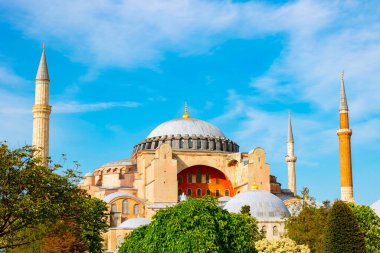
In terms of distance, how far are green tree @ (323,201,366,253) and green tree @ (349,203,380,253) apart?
7.46 m

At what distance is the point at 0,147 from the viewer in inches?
970

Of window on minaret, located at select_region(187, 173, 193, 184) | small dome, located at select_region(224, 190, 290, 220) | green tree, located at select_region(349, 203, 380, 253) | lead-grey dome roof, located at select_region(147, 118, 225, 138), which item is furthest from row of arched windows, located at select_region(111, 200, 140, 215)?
green tree, located at select_region(349, 203, 380, 253)

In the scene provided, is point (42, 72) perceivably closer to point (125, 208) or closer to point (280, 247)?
point (125, 208)

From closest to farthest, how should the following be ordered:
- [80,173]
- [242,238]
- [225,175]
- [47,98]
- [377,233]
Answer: [242,238] → [80,173] → [377,233] → [47,98] → [225,175]

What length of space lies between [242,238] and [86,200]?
25.2 feet

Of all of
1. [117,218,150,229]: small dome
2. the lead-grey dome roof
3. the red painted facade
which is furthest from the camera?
the lead-grey dome roof

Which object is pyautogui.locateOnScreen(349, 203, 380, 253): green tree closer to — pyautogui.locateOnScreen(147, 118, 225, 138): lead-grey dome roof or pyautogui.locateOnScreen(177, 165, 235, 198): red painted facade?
pyautogui.locateOnScreen(177, 165, 235, 198): red painted facade

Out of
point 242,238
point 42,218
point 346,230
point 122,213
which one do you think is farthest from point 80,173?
point 122,213

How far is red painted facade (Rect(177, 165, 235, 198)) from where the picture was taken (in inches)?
2186

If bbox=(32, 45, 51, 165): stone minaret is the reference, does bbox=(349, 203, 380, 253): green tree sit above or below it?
below

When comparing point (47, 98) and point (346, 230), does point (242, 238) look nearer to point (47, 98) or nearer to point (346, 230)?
point (346, 230)

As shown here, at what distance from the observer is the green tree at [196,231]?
2050cm

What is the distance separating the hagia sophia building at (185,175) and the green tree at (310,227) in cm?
706

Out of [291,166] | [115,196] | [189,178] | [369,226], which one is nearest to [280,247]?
[369,226]
